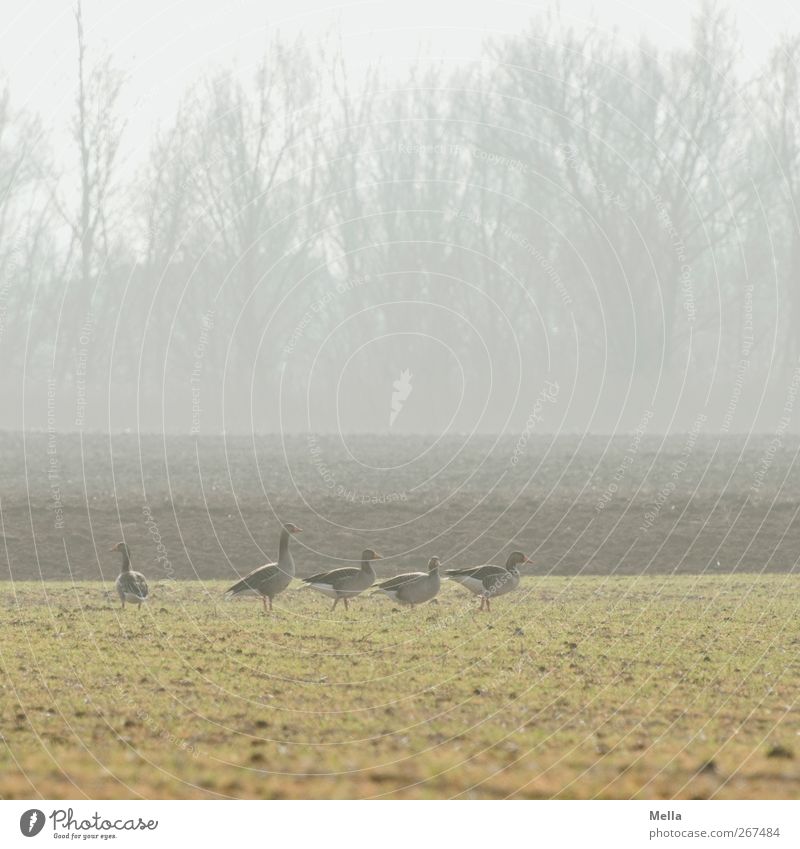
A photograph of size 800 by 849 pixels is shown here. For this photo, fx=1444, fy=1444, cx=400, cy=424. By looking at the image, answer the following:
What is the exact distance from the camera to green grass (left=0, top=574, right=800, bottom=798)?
1142 centimetres

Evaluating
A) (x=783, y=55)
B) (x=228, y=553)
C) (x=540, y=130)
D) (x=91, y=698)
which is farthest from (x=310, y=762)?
(x=540, y=130)

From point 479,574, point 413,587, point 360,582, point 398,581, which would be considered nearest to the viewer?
point 413,587

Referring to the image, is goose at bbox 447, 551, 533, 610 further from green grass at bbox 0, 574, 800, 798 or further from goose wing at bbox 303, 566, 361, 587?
goose wing at bbox 303, 566, 361, 587

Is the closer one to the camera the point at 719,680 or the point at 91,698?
the point at 91,698

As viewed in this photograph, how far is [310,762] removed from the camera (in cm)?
1179

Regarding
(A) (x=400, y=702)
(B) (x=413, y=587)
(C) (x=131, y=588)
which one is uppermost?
(B) (x=413, y=587)

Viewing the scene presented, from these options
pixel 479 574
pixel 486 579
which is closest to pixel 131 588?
pixel 479 574

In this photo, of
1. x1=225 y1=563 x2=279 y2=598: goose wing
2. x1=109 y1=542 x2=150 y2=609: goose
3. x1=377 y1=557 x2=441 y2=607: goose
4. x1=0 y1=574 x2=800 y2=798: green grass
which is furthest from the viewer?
x1=109 y1=542 x2=150 y2=609: goose

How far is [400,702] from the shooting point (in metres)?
14.1

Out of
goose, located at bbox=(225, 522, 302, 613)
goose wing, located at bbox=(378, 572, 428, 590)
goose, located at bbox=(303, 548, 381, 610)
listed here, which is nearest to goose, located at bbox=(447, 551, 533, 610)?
goose wing, located at bbox=(378, 572, 428, 590)

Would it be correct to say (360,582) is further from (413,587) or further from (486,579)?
(486,579)

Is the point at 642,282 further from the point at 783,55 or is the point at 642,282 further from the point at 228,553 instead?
the point at 228,553

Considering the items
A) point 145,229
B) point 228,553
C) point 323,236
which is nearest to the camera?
point 228,553

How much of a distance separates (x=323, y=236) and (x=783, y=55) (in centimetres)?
3149
